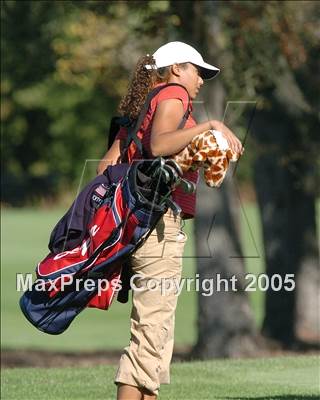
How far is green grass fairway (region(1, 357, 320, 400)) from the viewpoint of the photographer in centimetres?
879

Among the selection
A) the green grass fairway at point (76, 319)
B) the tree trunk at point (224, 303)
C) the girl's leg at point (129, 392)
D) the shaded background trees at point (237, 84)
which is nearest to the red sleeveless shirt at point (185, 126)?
the girl's leg at point (129, 392)

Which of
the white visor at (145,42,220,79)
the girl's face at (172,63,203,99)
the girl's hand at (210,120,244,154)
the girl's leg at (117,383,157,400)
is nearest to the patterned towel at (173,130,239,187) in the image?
the girl's hand at (210,120,244,154)

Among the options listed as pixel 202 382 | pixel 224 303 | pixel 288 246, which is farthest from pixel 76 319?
pixel 202 382

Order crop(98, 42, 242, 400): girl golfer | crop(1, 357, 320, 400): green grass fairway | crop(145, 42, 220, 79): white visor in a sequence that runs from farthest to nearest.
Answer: crop(1, 357, 320, 400): green grass fairway → crop(145, 42, 220, 79): white visor → crop(98, 42, 242, 400): girl golfer

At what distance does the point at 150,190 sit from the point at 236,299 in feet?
41.3

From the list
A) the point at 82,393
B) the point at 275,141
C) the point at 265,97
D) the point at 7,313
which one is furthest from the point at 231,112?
the point at 7,313

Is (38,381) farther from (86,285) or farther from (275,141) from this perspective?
(275,141)

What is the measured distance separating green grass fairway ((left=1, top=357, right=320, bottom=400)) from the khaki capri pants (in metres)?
2.09

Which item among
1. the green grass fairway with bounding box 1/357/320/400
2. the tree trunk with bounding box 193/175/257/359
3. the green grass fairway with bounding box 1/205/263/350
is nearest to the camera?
the green grass fairway with bounding box 1/357/320/400

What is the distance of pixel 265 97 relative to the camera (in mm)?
18359

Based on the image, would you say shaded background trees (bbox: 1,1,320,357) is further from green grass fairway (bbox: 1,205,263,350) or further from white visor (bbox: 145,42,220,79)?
white visor (bbox: 145,42,220,79)

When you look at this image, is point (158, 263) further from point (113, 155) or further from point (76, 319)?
point (76, 319)

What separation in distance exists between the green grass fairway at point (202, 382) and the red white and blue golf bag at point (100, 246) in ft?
7.60

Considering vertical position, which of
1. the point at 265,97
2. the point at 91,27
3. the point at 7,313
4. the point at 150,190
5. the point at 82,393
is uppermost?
the point at 91,27
